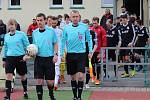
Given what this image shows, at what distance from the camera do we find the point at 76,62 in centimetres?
1278

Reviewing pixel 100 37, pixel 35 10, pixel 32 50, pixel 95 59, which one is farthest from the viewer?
pixel 35 10

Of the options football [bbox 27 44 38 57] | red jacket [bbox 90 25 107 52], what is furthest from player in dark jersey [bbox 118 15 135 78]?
football [bbox 27 44 38 57]

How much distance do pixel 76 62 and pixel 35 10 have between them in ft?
61.2

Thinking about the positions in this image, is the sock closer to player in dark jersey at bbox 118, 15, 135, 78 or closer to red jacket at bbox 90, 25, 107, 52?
red jacket at bbox 90, 25, 107, 52

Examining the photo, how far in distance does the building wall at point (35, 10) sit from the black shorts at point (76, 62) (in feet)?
57.9

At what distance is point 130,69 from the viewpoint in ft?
56.6

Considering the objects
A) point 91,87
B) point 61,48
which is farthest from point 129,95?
point 61,48

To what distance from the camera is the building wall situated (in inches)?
1198

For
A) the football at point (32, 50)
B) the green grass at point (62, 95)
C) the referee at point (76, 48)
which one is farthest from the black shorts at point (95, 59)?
the football at point (32, 50)

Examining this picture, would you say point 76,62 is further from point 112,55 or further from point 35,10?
point 35,10

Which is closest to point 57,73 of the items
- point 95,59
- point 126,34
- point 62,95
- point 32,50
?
point 62,95

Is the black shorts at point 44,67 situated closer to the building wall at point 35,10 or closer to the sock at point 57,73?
the sock at point 57,73

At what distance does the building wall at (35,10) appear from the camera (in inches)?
1198

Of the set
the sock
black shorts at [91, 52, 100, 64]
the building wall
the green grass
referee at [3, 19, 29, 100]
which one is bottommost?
the green grass
